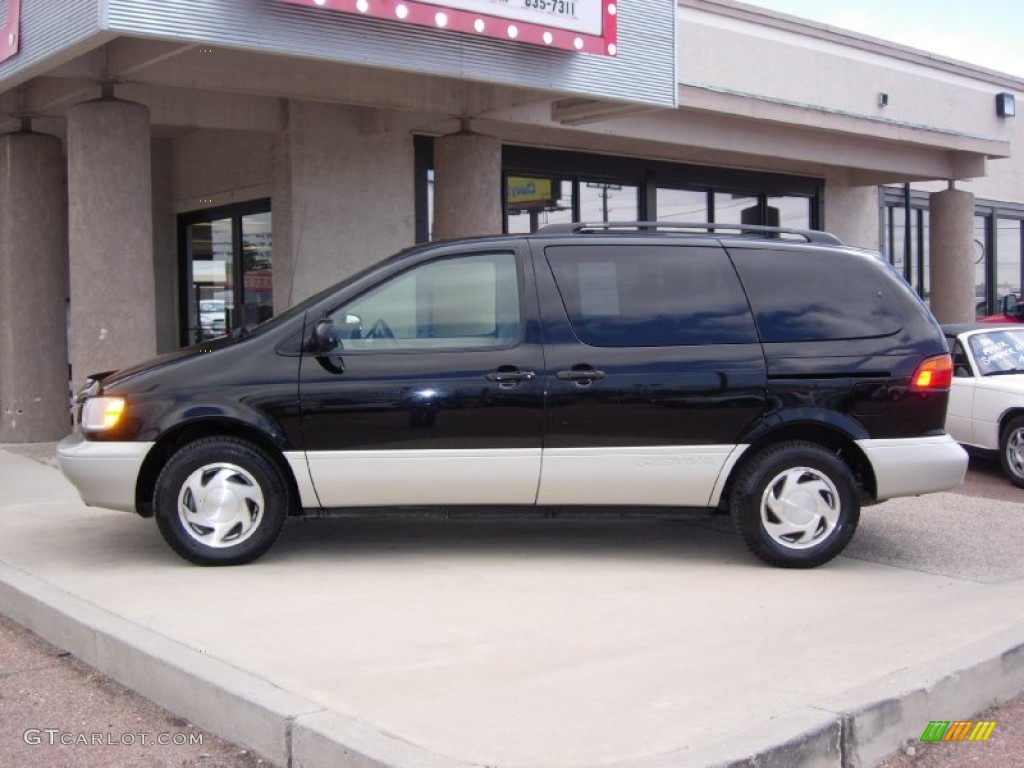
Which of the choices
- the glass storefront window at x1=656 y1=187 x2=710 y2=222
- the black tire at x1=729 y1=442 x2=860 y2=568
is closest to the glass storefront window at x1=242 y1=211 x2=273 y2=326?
the glass storefront window at x1=656 y1=187 x2=710 y2=222

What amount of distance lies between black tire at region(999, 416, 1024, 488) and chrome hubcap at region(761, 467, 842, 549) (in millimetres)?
4564

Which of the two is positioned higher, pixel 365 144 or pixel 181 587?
pixel 365 144

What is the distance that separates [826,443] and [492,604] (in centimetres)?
229

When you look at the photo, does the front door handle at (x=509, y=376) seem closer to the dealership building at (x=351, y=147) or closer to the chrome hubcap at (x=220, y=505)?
the chrome hubcap at (x=220, y=505)

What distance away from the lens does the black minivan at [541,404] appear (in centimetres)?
620

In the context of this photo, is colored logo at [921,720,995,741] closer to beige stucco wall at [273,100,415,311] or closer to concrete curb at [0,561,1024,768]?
concrete curb at [0,561,1024,768]

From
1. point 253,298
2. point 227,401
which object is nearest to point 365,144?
point 253,298

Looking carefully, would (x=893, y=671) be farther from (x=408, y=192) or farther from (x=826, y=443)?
(x=408, y=192)

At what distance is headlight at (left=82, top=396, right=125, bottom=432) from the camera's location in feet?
20.3

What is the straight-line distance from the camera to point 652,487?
6.35 metres

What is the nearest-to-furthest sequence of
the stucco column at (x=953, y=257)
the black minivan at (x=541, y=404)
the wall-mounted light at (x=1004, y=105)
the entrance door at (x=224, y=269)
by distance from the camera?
the black minivan at (x=541, y=404)
the entrance door at (x=224, y=269)
the stucco column at (x=953, y=257)
the wall-mounted light at (x=1004, y=105)

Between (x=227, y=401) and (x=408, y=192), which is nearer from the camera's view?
(x=227, y=401)

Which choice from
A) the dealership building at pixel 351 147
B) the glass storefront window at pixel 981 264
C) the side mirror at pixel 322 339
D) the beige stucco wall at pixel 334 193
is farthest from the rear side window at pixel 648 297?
the glass storefront window at pixel 981 264

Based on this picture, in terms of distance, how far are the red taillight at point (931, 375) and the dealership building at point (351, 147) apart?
16.1ft
